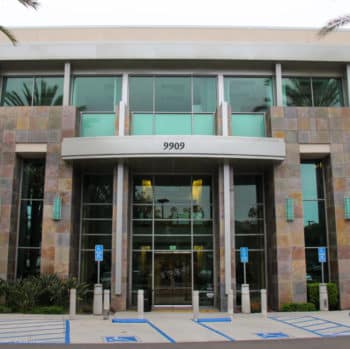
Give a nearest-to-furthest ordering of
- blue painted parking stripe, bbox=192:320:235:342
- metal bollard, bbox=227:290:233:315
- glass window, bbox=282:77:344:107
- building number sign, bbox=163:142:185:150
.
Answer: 1. blue painted parking stripe, bbox=192:320:235:342
2. metal bollard, bbox=227:290:233:315
3. building number sign, bbox=163:142:185:150
4. glass window, bbox=282:77:344:107

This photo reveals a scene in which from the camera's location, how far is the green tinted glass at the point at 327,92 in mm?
23891

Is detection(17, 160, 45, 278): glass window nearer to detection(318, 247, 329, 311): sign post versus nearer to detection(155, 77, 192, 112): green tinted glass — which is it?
detection(155, 77, 192, 112): green tinted glass

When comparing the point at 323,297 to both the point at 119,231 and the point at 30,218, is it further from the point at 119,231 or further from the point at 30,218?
the point at 30,218

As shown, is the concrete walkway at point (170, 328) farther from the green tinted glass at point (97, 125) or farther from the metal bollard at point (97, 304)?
the green tinted glass at point (97, 125)

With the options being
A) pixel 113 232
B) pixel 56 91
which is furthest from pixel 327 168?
pixel 56 91

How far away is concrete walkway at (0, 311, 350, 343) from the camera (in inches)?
519

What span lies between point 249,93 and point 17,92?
→ 1173cm

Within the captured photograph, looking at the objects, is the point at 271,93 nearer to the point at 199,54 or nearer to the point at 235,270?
the point at 199,54

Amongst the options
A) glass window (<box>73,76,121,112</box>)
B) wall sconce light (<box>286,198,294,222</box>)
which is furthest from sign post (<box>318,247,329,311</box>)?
glass window (<box>73,76,121,112</box>)

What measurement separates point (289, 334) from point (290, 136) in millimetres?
10517

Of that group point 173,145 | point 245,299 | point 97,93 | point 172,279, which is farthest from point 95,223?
point 245,299

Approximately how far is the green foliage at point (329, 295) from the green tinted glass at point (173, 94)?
32.8 feet

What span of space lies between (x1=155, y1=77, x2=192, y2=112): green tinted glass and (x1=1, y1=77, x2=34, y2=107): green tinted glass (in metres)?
6.48

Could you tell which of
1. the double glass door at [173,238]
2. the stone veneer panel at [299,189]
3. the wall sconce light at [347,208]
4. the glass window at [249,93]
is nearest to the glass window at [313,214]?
the stone veneer panel at [299,189]
